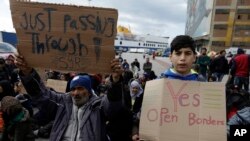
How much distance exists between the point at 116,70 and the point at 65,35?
509 millimetres

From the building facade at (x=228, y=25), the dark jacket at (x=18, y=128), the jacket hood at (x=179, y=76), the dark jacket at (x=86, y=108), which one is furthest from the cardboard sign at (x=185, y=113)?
the building facade at (x=228, y=25)

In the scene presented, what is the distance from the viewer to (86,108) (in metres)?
2.65

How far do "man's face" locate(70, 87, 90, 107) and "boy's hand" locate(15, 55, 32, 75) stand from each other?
0.39 m

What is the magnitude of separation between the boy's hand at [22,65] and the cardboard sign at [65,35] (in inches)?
1.7

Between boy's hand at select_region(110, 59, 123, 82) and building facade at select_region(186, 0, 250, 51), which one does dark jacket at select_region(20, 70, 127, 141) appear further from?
building facade at select_region(186, 0, 250, 51)

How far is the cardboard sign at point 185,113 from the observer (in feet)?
7.48

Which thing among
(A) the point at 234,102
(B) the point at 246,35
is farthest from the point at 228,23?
(A) the point at 234,102

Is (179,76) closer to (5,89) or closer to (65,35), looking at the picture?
(65,35)

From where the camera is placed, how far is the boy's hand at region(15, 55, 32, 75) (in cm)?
252

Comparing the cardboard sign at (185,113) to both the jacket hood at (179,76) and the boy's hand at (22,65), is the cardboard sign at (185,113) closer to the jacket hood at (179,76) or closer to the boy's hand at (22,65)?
the jacket hood at (179,76)

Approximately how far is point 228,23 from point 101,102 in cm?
5938

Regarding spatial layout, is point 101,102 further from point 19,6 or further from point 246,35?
point 246,35

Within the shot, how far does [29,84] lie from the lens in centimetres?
253

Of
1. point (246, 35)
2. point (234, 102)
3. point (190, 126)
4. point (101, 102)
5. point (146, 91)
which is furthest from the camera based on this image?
point (246, 35)
